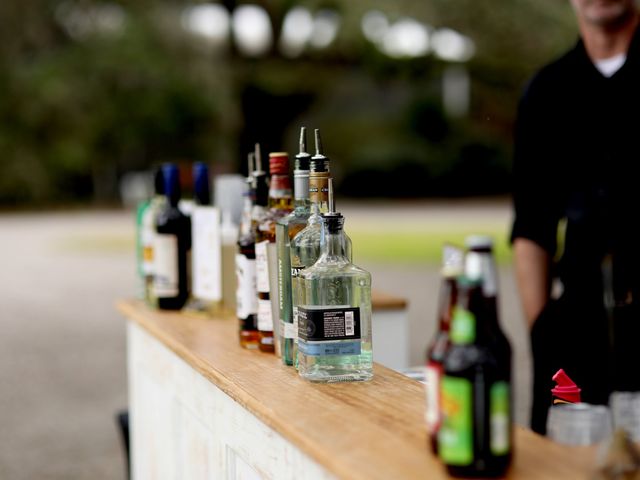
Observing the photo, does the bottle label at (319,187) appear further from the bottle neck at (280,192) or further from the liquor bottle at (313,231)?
the bottle neck at (280,192)

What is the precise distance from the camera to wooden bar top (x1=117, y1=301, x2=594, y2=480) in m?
1.20

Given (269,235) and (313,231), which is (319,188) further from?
(269,235)

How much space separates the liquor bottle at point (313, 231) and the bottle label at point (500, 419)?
627mm

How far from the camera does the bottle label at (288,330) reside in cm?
181

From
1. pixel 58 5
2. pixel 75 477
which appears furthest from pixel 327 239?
pixel 58 5

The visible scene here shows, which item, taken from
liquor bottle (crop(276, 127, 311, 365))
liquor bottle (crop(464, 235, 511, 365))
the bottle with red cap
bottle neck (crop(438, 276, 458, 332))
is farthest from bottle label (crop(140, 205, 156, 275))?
liquor bottle (crop(464, 235, 511, 365))

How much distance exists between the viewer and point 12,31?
76.6 feet

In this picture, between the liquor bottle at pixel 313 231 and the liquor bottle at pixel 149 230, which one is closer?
the liquor bottle at pixel 313 231

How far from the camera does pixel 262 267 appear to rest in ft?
6.34

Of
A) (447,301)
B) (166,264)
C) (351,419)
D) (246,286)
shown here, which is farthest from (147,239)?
(447,301)

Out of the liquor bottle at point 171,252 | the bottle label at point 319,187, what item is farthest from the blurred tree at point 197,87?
the bottle label at point 319,187

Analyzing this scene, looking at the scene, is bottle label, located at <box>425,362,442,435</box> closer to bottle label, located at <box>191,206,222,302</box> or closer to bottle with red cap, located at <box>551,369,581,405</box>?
bottle with red cap, located at <box>551,369,581,405</box>

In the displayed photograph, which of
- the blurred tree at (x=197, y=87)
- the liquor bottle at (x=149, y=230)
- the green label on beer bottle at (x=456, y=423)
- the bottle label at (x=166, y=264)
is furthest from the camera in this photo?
the blurred tree at (x=197, y=87)

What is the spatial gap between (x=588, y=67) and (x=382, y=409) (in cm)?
133
